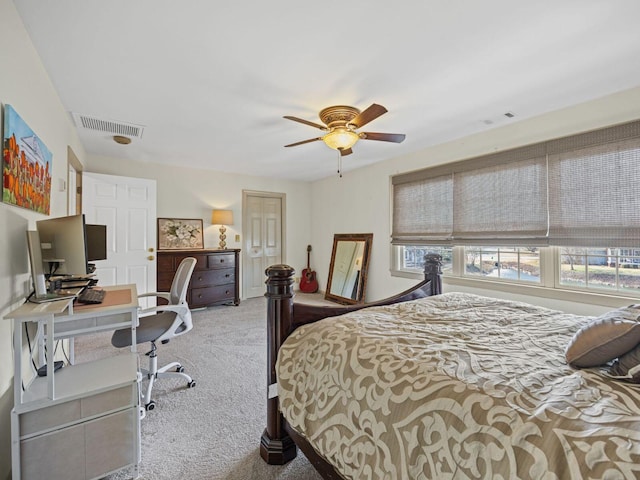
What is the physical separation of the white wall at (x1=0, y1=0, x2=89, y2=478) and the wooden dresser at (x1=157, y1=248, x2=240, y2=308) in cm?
250

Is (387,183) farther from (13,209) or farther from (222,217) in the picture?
(13,209)

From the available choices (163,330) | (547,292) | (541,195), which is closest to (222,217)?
(163,330)

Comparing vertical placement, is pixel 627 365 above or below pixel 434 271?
below

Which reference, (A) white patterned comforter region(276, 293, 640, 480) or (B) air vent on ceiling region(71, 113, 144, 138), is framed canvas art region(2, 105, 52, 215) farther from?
(A) white patterned comforter region(276, 293, 640, 480)

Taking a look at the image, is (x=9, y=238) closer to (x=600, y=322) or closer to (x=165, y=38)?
(x=165, y=38)

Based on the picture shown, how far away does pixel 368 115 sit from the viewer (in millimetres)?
2332

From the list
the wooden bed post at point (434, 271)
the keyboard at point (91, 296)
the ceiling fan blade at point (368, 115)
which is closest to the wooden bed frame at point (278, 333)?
the keyboard at point (91, 296)

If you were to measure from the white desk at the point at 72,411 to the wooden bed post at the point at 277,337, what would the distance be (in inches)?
26.7

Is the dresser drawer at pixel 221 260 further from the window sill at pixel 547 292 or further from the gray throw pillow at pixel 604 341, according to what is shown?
the gray throw pillow at pixel 604 341

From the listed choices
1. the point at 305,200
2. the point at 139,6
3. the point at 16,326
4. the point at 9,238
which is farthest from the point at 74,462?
the point at 305,200

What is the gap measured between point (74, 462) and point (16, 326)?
69cm

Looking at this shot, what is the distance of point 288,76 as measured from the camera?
7.13 ft

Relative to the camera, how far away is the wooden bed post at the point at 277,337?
155 centimetres

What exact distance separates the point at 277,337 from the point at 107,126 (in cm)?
310
